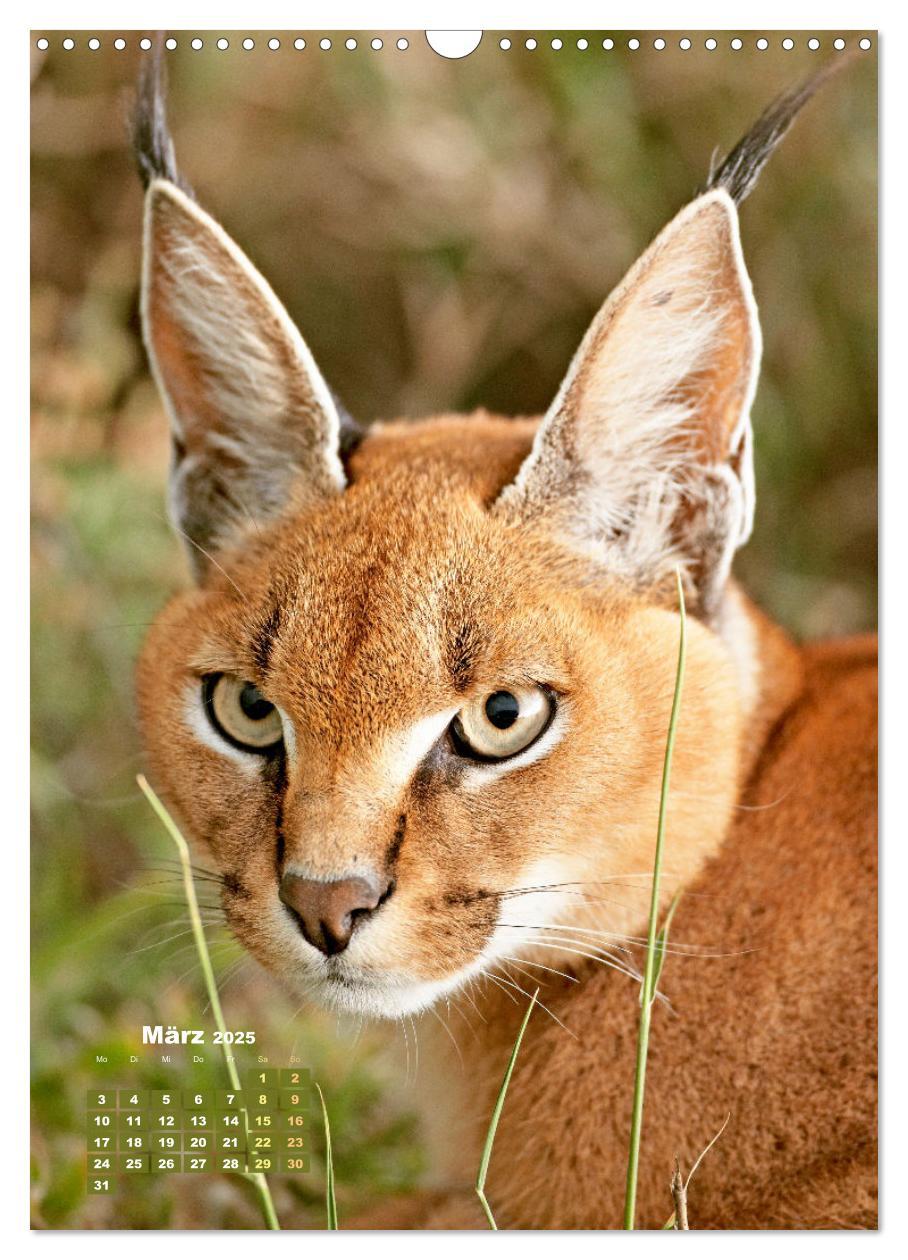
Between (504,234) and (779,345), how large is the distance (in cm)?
92

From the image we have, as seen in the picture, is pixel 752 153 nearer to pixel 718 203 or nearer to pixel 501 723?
pixel 718 203

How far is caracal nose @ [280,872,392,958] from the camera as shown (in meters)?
2.63

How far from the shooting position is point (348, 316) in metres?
4.58

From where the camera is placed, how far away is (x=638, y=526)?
3.10 meters

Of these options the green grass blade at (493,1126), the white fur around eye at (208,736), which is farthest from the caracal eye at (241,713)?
the green grass blade at (493,1126)

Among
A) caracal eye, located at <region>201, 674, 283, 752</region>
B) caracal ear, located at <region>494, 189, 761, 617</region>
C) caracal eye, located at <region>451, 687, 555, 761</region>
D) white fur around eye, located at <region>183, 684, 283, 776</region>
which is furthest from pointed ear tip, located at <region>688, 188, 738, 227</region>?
white fur around eye, located at <region>183, 684, 283, 776</region>

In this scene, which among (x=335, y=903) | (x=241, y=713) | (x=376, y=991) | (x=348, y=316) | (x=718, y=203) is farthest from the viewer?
(x=348, y=316)

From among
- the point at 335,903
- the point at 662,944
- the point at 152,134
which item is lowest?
the point at 662,944

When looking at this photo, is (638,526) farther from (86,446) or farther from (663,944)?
(86,446)

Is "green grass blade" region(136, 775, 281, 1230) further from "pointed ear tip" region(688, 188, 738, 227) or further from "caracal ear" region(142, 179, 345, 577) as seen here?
"pointed ear tip" region(688, 188, 738, 227)

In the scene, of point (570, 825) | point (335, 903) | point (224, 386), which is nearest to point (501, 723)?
point (570, 825)

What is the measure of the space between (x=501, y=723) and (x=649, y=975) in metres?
0.58

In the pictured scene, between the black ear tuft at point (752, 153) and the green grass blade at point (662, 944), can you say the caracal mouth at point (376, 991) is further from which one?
the black ear tuft at point (752, 153)

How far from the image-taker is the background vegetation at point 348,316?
11.8ft
